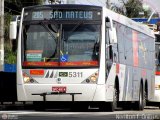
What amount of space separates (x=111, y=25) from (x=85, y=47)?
1.23 metres

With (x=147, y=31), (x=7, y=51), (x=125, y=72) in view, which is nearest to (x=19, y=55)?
(x=125, y=72)

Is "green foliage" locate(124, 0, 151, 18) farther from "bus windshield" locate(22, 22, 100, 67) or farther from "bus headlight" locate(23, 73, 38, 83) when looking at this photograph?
"bus headlight" locate(23, 73, 38, 83)

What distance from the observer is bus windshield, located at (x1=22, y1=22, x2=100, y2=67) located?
69.6ft

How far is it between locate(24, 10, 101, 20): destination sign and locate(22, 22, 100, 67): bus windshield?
0.29 metres

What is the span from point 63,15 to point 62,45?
106cm

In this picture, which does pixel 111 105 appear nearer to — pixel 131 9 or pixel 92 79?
pixel 92 79

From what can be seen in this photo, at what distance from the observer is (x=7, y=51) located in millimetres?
46062

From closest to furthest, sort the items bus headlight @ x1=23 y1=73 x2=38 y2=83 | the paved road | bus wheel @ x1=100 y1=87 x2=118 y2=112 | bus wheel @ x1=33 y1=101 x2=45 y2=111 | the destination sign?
the paved road → bus headlight @ x1=23 y1=73 x2=38 y2=83 → the destination sign → bus wheel @ x1=100 y1=87 x2=118 y2=112 → bus wheel @ x1=33 y1=101 x2=45 y2=111

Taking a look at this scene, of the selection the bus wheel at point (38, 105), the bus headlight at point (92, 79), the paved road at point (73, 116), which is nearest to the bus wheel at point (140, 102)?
the bus wheel at point (38, 105)

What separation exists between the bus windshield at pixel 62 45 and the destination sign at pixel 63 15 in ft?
0.94

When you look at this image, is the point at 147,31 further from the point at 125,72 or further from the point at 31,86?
the point at 31,86

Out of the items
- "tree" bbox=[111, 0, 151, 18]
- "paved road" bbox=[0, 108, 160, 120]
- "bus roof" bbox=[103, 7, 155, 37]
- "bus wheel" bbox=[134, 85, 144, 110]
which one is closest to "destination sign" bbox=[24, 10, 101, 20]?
"bus roof" bbox=[103, 7, 155, 37]

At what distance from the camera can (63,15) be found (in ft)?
71.4

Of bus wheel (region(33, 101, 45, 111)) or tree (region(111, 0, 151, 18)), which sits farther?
tree (region(111, 0, 151, 18))
